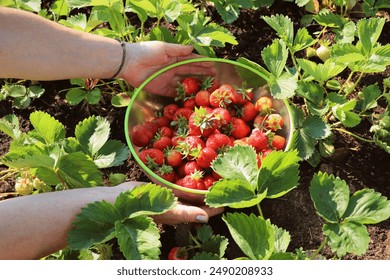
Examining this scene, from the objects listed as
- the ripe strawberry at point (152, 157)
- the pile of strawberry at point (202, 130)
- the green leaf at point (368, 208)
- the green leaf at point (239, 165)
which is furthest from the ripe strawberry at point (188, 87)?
the green leaf at point (368, 208)

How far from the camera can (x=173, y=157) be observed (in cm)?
162

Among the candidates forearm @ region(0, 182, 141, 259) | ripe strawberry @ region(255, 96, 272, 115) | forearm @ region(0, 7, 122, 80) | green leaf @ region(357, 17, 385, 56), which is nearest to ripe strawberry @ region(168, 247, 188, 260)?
forearm @ region(0, 182, 141, 259)

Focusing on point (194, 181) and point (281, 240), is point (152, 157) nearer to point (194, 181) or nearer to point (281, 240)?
point (194, 181)

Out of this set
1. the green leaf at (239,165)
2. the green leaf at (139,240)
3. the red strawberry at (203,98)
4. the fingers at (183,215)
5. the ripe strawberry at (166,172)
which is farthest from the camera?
the red strawberry at (203,98)

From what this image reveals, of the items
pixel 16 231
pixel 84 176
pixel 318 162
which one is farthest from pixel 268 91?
pixel 16 231

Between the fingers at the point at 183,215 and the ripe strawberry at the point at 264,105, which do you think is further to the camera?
the ripe strawberry at the point at 264,105

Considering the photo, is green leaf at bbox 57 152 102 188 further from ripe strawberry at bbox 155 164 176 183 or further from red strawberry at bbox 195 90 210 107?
red strawberry at bbox 195 90 210 107

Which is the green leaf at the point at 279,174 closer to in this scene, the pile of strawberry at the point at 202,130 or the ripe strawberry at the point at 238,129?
the pile of strawberry at the point at 202,130

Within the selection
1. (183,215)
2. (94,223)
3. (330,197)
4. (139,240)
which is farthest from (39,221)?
(330,197)

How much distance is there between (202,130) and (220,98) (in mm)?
127

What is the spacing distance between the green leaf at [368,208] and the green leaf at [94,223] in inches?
21.7

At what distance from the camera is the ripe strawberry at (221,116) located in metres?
1.64

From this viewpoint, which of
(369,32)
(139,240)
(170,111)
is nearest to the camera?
(139,240)

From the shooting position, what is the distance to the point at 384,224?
65.4 inches
